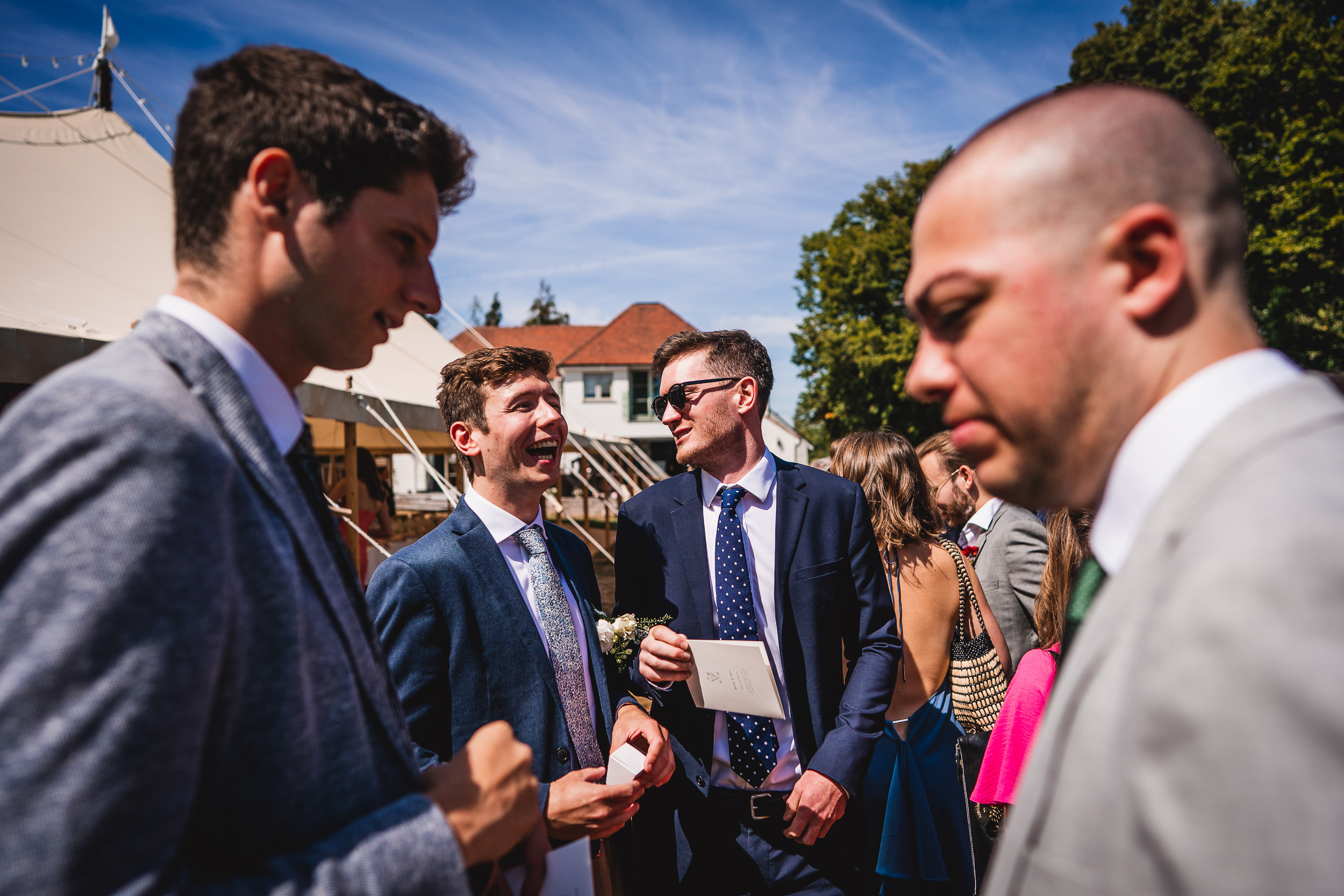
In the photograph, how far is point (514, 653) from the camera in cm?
211

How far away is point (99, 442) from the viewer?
0.72 metres

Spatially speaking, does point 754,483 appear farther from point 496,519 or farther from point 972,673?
point 972,673

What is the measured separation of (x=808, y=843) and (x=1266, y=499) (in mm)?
2053

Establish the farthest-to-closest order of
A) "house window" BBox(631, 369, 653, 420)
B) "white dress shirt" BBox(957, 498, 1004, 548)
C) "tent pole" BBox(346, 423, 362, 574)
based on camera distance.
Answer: "house window" BBox(631, 369, 653, 420)
"tent pole" BBox(346, 423, 362, 574)
"white dress shirt" BBox(957, 498, 1004, 548)

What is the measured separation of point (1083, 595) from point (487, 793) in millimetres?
967

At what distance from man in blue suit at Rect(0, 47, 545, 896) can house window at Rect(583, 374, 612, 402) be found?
39.2 metres

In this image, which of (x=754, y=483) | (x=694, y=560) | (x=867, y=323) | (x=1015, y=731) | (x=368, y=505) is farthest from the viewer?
(x=867, y=323)

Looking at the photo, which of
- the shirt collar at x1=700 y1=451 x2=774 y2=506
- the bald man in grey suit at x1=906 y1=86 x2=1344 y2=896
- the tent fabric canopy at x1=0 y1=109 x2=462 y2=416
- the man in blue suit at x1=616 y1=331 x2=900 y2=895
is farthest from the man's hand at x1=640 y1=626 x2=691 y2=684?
the tent fabric canopy at x1=0 y1=109 x2=462 y2=416

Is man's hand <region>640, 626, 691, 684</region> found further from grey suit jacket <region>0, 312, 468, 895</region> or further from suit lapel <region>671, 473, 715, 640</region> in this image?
grey suit jacket <region>0, 312, 468, 895</region>

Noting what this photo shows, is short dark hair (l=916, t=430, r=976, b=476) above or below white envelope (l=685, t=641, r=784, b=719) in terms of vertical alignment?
above

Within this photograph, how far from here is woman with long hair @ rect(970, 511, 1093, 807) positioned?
243cm

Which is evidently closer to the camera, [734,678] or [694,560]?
[734,678]

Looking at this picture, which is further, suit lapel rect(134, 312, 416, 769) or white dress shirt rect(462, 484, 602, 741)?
white dress shirt rect(462, 484, 602, 741)

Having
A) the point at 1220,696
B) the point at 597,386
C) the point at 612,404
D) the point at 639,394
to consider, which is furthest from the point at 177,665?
the point at 597,386
